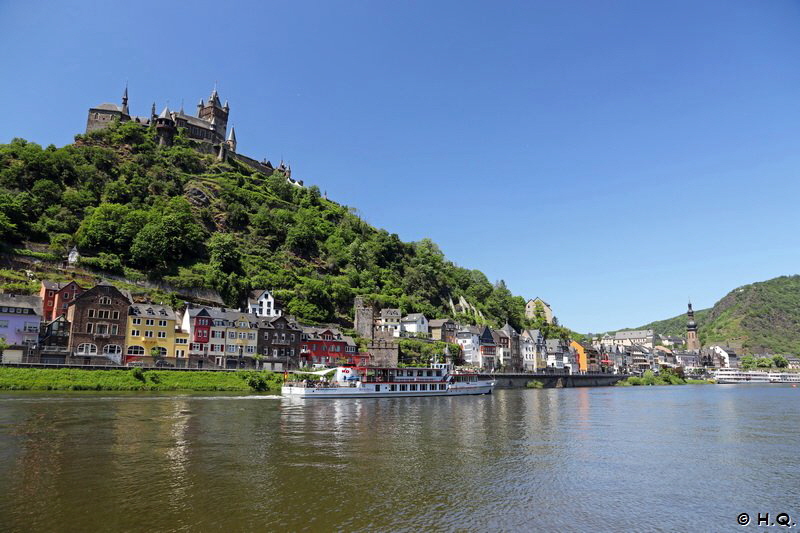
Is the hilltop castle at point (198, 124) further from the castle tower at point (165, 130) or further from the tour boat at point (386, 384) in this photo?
the tour boat at point (386, 384)

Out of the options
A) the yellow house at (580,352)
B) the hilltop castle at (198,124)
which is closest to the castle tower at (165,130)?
the hilltop castle at (198,124)

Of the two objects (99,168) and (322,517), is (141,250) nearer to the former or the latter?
(99,168)

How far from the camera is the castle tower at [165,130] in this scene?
426 ft

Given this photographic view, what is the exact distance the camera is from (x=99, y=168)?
342 ft

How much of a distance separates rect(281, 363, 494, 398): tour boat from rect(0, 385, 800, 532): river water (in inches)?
769

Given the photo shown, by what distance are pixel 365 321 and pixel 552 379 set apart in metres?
46.1

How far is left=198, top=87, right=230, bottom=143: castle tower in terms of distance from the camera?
14912cm

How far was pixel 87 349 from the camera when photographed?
211 feet

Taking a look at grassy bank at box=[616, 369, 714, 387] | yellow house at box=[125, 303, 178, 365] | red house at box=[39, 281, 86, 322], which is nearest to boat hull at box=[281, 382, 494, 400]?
yellow house at box=[125, 303, 178, 365]

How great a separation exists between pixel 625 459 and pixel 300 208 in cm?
11554

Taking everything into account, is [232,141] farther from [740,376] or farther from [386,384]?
[740,376]

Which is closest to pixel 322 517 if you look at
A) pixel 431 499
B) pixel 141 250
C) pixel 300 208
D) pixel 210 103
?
pixel 431 499

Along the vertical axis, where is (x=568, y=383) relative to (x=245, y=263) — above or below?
below

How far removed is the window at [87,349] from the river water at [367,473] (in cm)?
2371
